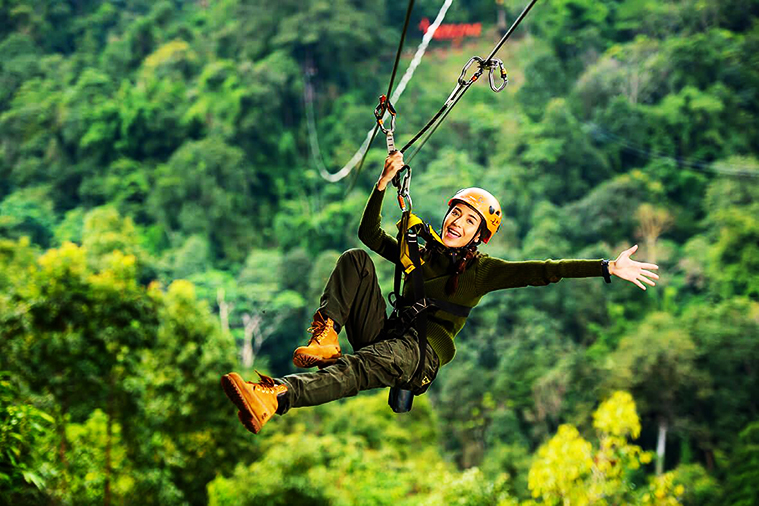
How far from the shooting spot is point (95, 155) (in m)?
39.9

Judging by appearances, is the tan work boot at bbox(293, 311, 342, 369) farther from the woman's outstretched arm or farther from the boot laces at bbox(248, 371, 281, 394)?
the woman's outstretched arm

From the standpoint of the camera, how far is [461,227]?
3508 millimetres

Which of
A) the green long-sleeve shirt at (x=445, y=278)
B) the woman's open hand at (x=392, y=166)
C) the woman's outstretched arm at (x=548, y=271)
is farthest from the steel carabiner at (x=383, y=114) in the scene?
the woman's outstretched arm at (x=548, y=271)

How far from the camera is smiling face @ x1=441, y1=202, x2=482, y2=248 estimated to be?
3.51m

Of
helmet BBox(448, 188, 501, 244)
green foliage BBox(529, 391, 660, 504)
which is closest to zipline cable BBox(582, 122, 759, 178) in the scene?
green foliage BBox(529, 391, 660, 504)

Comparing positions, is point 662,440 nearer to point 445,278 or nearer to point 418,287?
point 445,278

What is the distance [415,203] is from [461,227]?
32.1 metres

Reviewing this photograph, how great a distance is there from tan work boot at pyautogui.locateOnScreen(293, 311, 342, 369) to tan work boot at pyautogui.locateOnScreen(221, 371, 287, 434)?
23 cm

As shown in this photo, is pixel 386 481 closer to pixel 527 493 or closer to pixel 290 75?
pixel 527 493

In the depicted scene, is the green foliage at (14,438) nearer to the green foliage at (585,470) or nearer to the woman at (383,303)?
the woman at (383,303)

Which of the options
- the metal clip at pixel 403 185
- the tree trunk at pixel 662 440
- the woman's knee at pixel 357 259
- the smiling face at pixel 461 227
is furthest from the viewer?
the tree trunk at pixel 662 440

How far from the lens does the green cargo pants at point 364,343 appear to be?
3.14 m

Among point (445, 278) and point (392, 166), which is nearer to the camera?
point (392, 166)

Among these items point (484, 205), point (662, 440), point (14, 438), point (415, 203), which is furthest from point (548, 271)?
point (415, 203)
